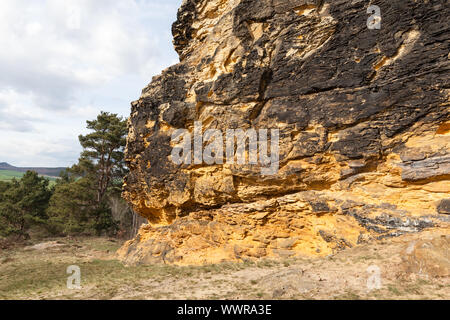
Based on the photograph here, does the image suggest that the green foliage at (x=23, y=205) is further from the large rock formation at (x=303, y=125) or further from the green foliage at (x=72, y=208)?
the large rock formation at (x=303, y=125)

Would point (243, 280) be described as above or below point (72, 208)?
below

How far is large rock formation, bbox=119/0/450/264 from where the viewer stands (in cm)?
905

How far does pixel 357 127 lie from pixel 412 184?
2.76 metres

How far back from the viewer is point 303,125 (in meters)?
10.9

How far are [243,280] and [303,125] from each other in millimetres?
6557

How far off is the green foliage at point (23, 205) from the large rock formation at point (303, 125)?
14.8 m

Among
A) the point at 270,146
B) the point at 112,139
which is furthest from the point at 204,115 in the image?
the point at 112,139

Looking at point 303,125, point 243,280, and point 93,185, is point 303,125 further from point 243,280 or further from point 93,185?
point 93,185

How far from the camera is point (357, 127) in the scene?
1009 cm

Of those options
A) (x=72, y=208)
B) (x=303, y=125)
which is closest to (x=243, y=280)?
(x=303, y=125)

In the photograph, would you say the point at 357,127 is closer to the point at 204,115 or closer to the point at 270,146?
the point at 270,146

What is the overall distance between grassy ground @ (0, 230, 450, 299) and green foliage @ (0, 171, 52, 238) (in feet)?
37.3

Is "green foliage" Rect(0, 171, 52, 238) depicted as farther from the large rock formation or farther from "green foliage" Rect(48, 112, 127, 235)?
the large rock formation

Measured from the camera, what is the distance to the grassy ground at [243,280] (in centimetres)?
686
